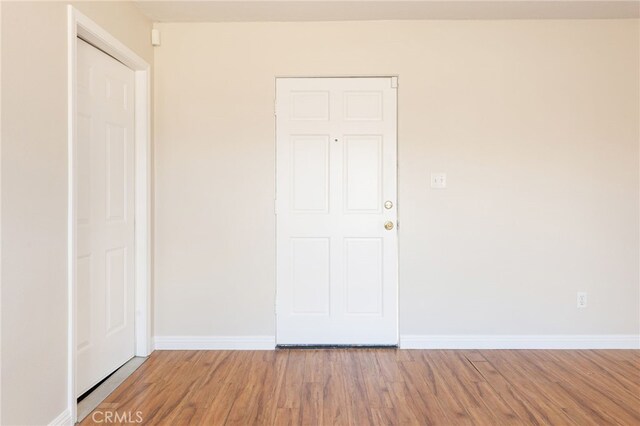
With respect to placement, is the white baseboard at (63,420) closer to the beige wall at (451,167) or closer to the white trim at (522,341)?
the beige wall at (451,167)

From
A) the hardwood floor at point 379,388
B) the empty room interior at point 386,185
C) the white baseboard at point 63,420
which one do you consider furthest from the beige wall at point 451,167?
the white baseboard at point 63,420

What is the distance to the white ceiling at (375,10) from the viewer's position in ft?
8.23

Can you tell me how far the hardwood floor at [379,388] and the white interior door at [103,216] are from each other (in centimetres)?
29

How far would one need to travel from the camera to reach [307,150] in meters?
2.80

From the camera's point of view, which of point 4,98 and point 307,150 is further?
point 307,150

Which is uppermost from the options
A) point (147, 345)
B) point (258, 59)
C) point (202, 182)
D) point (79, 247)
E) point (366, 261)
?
point (258, 59)

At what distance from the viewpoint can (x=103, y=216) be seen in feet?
7.47

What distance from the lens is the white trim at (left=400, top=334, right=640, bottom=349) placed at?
276 cm

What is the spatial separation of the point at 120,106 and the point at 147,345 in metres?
1.68

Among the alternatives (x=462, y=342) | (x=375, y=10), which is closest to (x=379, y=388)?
(x=462, y=342)

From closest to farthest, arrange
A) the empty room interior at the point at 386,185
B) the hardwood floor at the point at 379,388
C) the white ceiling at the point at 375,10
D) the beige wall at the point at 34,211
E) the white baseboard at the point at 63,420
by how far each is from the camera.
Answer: the beige wall at the point at 34,211 < the white baseboard at the point at 63,420 < the hardwood floor at the point at 379,388 < the white ceiling at the point at 375,10 < the empty room interior at the point at 386,185

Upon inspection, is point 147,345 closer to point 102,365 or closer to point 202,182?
point 102,365

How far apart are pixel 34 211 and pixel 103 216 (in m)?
0.65

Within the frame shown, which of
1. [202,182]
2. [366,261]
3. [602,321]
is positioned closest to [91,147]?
[202,182]
